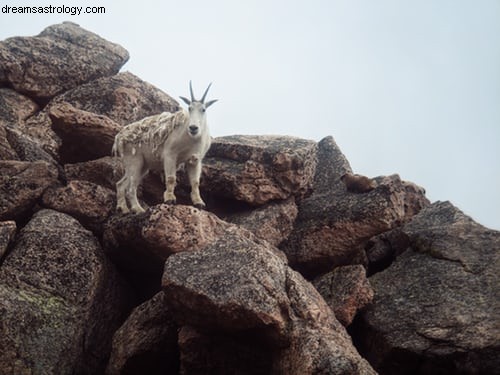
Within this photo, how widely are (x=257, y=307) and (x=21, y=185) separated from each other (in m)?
8.13

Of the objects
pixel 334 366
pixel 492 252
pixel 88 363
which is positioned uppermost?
pixel 492 252

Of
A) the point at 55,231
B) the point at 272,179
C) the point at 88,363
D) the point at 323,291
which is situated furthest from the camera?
the point at 272,179

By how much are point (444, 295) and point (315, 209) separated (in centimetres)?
502

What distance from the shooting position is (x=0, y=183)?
14562 mm

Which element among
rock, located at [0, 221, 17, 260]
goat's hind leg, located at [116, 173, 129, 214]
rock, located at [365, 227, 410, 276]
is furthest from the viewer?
rock, located at [365, 227, 410, 276]

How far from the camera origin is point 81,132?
1711cm

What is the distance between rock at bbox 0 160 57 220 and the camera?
14.5m

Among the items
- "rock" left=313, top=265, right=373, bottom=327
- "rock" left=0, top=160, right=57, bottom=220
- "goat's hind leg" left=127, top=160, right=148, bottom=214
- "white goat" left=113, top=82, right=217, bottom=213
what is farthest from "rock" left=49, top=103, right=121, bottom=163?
"rock" left=313, top=265, right=373, bottom=327

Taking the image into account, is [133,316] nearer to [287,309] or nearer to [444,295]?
[287,309]

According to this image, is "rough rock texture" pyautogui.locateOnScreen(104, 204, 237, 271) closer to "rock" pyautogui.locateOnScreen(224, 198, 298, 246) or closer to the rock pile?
the rock pile

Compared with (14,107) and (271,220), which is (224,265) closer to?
(271,220)

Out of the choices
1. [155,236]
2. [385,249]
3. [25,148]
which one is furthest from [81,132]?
[385,249]

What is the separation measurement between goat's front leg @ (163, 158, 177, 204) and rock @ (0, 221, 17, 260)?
3938 millimetres

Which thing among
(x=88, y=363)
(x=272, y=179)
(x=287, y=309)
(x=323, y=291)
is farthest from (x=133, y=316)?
(x=272, y=179)
